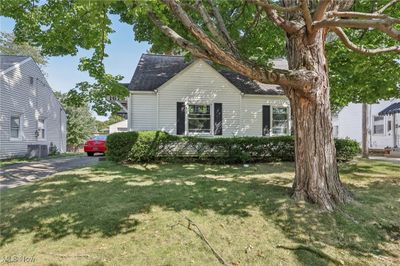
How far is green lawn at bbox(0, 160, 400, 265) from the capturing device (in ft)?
13.4

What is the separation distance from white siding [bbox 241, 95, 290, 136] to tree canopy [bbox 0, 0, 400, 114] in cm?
430

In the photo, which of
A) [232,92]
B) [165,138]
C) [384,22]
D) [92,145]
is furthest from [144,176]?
[92,145]

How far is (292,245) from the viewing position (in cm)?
431

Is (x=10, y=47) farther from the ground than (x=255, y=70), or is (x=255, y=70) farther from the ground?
(x=10, y=47)

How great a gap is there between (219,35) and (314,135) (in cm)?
319

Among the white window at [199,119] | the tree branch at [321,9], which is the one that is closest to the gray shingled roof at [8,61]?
the white window at [199,119]

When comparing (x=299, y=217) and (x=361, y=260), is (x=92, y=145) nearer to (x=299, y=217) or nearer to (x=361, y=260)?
(x=299, y=217)

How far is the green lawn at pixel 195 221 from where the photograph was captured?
13.4 ft

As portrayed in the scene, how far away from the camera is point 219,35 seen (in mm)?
6590

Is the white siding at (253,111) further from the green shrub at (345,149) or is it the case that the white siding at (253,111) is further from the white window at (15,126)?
the white window at (15,126)

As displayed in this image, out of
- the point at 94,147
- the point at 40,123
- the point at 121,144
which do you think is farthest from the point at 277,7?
the point at 40,123

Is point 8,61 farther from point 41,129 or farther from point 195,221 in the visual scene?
point 195,221

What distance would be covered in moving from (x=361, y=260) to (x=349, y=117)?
27.5m

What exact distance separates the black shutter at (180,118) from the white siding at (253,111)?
11.6 feet
